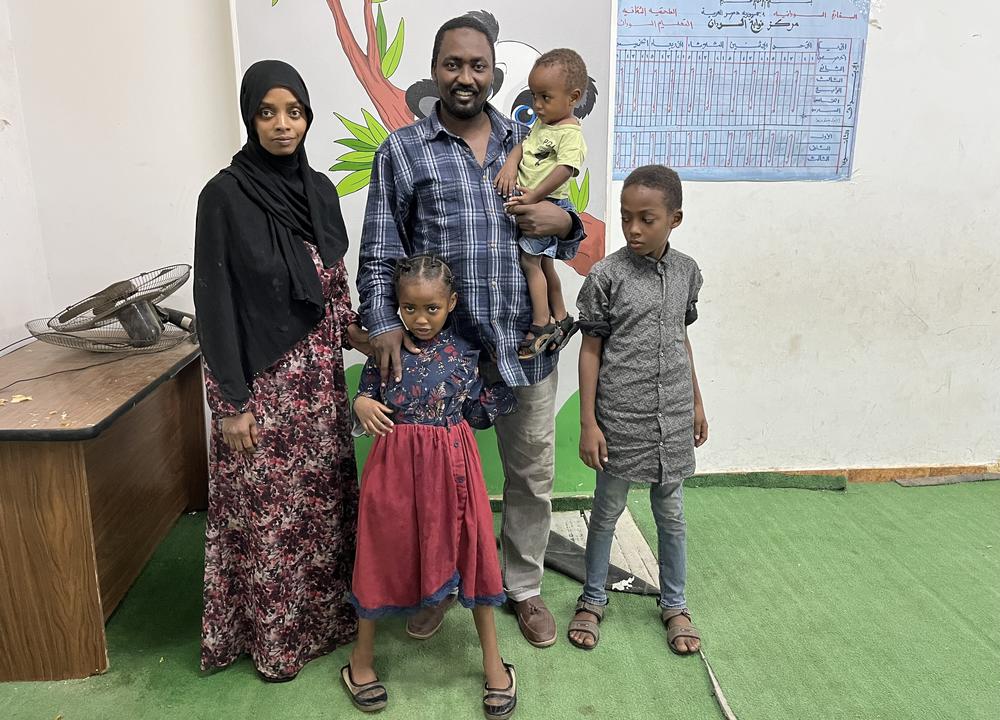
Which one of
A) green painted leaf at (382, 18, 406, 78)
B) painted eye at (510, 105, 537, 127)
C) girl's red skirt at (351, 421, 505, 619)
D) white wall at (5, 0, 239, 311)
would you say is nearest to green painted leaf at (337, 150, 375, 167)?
green painted leaf at (382, 18, 406, 78)

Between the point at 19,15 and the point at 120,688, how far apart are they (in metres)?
2.21

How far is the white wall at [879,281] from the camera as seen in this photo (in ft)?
9.38

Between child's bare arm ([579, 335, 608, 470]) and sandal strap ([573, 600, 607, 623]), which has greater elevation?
child's bare arm ([579, 335, 608, 470])

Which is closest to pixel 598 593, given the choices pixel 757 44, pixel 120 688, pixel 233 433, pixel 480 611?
pixel 480 611

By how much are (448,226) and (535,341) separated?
1.24 feet

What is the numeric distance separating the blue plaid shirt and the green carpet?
86 centimetres

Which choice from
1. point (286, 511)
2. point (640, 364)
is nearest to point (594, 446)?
point (640, 364)

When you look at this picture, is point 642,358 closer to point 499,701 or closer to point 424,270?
point 424,270

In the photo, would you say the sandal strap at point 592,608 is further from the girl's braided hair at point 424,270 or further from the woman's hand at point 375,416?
the girl's braided hair at point 424,270

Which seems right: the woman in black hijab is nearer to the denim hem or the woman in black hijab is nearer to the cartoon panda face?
the denim hem

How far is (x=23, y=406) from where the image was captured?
186 cm

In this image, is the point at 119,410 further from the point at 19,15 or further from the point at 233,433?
the point at 19,15

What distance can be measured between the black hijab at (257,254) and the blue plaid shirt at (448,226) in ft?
0.46

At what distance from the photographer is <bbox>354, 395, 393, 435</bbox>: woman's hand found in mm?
1729
